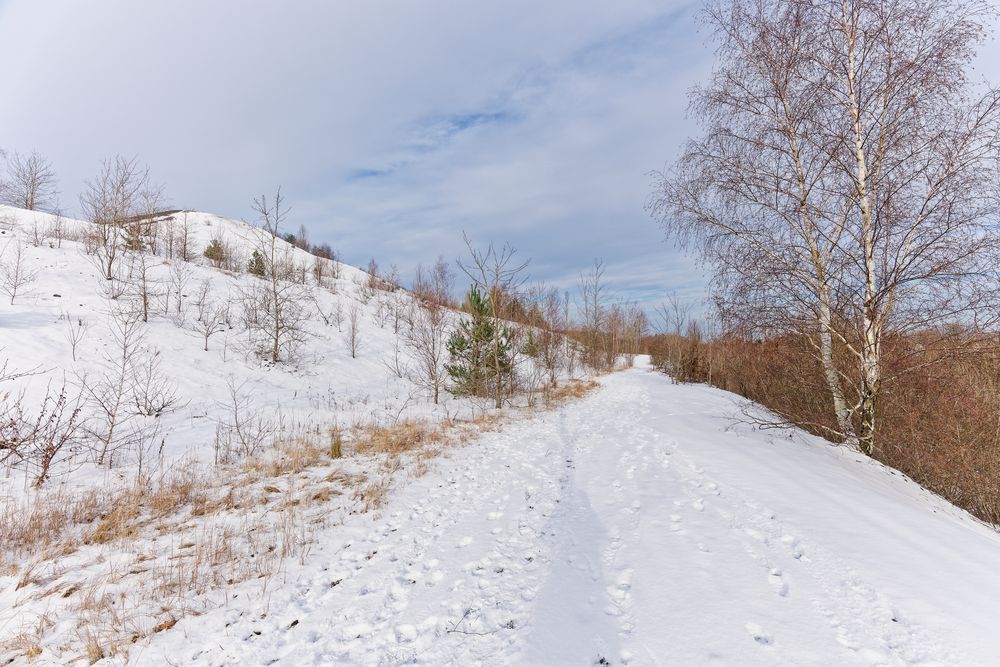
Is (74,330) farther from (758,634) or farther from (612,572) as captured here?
(758,634)

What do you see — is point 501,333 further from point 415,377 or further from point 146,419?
point 146,419

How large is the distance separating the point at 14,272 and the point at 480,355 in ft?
60.9

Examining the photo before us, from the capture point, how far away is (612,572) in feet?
10.7

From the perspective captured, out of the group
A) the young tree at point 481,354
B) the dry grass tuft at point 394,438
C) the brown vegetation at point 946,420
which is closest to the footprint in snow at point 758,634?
the brown vegetation at point 946,420

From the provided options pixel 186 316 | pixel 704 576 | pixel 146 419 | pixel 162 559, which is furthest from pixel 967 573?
pixel 186 316

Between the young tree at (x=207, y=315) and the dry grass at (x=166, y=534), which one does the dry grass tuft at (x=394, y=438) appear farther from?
the young tree at (x=207, y=315)

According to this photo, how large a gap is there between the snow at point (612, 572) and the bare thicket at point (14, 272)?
42.9ft

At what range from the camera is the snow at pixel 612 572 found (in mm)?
2389

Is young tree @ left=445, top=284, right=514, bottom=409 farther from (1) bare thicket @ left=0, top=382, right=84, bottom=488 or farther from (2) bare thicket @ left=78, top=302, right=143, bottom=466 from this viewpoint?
(1) bare thicket @ left=0, top=382, right=84, bottom=488

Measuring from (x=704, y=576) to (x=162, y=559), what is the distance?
5.23 meters

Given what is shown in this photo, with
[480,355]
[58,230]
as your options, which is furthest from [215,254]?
[480,355]

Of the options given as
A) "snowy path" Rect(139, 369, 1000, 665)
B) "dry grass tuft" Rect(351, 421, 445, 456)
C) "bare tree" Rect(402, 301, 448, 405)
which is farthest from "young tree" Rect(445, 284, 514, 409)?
"snowy path" Rect(139, 369, 1000, 665)

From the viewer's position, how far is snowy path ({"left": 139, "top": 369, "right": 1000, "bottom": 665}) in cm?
236

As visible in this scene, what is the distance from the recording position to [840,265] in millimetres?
6355
